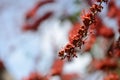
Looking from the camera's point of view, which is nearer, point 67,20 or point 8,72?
point 67,20

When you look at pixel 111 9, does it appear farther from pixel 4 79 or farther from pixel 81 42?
pixel 81 42

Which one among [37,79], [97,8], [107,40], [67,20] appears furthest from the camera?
[67,20]

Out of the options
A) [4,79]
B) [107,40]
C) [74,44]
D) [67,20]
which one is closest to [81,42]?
[74,44]

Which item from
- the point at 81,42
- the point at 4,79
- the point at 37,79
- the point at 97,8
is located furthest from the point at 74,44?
the point at 4,79

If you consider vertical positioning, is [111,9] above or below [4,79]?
below

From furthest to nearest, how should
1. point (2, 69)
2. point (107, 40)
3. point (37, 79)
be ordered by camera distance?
point (2, 69) < point (37, 79) < point (107, 40)

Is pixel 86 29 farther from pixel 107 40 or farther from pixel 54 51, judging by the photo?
pixel 54 51

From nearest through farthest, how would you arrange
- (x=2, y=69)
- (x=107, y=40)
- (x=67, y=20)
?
(x=107, y=40) < (x=67, y=20) < (x=2, y=69)

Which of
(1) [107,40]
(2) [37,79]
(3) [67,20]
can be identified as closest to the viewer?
(1) [107,40]

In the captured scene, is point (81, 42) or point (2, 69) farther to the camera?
point (2, 69)

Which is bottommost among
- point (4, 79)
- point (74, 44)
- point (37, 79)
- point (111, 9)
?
point (74, 44)
